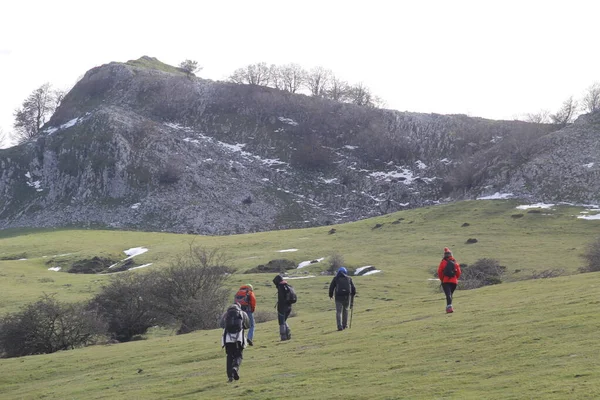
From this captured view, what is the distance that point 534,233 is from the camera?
342ft

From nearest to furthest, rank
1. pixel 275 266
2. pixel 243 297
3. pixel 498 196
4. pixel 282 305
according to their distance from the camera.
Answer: pixel 243 297 → pixel 282 305 → pixel 275 266 → pixel 498 196

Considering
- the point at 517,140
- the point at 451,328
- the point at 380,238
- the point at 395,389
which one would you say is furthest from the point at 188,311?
the point at 517,140

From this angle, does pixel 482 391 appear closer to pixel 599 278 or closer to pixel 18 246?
pixel 599 278

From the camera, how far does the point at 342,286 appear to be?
35.5 m

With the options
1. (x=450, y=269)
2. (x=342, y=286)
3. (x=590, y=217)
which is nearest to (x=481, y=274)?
(x=450, y=269)

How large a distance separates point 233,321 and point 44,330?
101ft

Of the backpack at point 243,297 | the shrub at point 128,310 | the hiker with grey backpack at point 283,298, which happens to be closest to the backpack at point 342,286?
the hiker with grey backpack at point 283,298

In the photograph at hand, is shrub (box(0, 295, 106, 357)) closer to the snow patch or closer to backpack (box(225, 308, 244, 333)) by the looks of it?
backpack (box(225, 308, 244, 333))

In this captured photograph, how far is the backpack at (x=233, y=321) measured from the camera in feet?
84.3

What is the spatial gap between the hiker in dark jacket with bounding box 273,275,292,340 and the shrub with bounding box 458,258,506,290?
98.2 feet

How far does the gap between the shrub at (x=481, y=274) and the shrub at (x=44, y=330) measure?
31080 mm

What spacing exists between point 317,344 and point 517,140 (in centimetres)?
14101

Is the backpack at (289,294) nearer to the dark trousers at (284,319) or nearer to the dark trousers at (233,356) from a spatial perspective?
the dark trousers at (284,319)

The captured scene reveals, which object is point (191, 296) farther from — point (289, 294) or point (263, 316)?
point (289, 294)
